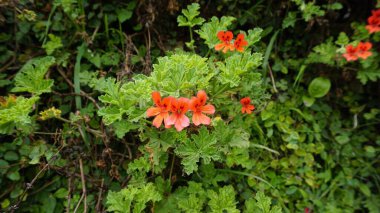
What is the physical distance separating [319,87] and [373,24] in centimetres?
55

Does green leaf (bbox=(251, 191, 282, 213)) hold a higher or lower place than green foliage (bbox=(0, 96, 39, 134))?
lower

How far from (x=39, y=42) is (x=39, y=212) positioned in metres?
1.13

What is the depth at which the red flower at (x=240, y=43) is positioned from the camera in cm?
174

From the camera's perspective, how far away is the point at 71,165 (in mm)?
1980

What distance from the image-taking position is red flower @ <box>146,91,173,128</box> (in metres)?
1.39

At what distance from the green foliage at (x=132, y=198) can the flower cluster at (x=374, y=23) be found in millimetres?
1809

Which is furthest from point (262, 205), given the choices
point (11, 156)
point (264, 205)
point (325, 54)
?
point (11, 156)

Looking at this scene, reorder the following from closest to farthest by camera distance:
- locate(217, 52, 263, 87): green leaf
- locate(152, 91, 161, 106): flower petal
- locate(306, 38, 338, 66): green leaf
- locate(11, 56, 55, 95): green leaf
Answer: locate(152, 91, 161, 106): flower petal, locate(217, 52, 263, 87): green leaf, locate(11, 56, 55, 95): green leaf, locate(306, 38, 338, 66): green leaf

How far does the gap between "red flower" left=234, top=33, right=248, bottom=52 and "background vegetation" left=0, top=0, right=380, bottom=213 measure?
5 centimetres

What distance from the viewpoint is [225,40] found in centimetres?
181

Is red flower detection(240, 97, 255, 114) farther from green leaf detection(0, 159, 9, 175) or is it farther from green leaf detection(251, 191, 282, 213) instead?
green leaf detection(0, 159, 9, 175)

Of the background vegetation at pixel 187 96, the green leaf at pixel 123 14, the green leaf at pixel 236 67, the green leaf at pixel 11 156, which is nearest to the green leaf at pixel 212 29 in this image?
the background vegetation at pixel 187 96

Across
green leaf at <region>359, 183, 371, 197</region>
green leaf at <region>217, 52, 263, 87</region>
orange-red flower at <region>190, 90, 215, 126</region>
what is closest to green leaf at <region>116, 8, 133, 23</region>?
green leaf at <region>217, 52, 263, 87</region>

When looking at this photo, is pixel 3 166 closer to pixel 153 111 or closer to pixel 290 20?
pixel 153 111
